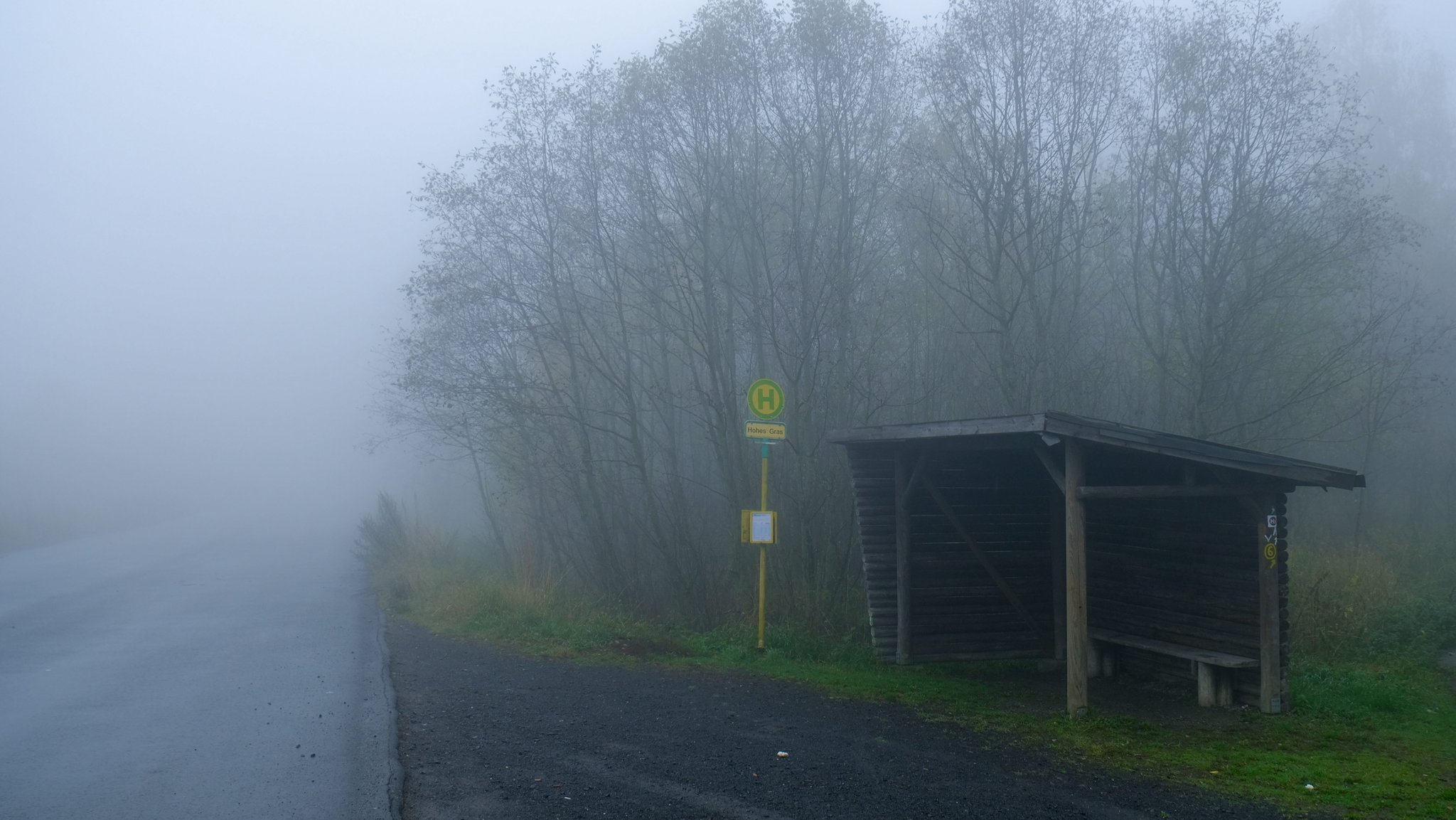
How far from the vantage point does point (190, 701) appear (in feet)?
34.1

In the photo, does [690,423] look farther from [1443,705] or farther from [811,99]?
[1443,705]

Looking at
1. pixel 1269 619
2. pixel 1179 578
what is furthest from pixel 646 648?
pixel 1269 619

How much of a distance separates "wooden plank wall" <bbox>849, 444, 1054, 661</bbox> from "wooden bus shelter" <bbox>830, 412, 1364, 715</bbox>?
0.02m

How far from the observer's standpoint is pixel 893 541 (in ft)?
43.0

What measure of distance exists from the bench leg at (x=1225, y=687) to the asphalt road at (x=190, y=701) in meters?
7.74

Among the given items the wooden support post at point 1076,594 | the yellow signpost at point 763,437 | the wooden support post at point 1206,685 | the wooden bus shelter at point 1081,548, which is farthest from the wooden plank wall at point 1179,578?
the yellow signpost at point 763,437

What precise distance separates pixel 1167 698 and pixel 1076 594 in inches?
83.9

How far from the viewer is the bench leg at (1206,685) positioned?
10742 mm

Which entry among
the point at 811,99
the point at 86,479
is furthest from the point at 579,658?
the point at 86,479

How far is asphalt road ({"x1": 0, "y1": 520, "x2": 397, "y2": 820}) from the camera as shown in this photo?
23.4 feet

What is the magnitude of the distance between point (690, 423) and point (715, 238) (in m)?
6.06

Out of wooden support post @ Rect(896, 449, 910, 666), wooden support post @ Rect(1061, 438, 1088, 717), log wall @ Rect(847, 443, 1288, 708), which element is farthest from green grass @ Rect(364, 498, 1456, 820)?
log wall @ Rect(847, 443, 1288, 708)

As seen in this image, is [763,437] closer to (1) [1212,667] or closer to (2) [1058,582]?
(2) [1058,582]

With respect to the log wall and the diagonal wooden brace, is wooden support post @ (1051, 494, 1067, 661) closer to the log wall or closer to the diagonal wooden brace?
the log wall
